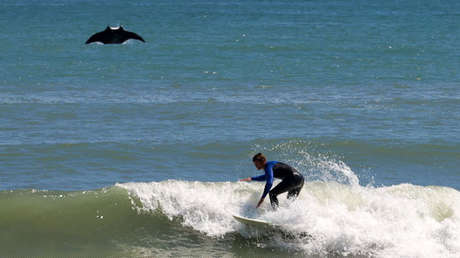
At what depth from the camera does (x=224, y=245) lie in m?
13.0

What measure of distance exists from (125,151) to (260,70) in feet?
52.0

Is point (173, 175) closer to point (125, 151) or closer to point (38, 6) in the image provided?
point (125, 151)

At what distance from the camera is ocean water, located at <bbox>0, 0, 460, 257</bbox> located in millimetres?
13141

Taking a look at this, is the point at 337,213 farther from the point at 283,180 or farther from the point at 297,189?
the point at 283,180

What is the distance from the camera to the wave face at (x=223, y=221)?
41.8ft

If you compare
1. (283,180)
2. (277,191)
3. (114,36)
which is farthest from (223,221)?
(114,36)

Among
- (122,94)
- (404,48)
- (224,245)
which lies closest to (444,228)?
(224,245)

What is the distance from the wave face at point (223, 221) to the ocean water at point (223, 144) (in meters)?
0.03

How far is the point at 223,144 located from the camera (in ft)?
65.9

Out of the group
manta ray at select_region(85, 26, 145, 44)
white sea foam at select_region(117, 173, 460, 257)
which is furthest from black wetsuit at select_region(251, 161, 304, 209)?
manta ray at select_region(85, 26, 145, 44)

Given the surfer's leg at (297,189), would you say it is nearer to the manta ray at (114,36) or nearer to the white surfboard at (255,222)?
the white surfboard at (255,222)

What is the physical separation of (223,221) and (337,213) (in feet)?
6.92

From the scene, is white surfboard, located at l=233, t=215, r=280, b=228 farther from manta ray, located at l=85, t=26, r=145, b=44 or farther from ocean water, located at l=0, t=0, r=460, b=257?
manta ray, located at l=85, t=26, r=145, b=44

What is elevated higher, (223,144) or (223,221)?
(223,144)
